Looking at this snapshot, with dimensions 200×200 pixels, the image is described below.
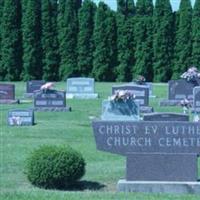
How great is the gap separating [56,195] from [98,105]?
645 inches

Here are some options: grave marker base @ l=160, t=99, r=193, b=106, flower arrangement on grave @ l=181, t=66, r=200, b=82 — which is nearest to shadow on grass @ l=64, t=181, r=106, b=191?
flower arrangement on grave @ l=181, t=66, r=200, b=82

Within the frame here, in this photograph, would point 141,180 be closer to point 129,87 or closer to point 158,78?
point 129,87

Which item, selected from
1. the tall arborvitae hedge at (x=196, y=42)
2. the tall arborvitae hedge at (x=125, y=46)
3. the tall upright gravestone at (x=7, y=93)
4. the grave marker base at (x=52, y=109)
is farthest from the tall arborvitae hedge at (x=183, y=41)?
the grave marker base at (x=52, y=109)

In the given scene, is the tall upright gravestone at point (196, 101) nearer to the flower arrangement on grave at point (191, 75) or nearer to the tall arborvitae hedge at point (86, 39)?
the flower arrangement on grave at point (191, 75)

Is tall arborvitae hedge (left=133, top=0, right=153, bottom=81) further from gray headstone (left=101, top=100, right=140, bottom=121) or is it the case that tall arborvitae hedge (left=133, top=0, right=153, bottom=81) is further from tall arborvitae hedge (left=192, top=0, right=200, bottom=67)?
gray headstone (left=101, top=100, right=140, bottom=121)

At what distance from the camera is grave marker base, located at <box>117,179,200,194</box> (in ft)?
36.7

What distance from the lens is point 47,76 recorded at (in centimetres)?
4356

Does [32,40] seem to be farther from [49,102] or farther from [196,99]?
[196,99]

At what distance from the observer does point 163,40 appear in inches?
1703

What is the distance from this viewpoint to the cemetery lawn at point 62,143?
10.6 meters

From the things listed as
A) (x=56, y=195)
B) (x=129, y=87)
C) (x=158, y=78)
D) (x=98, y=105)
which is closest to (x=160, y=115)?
(x=56, y=195)

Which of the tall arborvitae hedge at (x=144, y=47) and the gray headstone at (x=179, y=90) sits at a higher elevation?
the tall arborvitae hedge at (x=144, y=47)

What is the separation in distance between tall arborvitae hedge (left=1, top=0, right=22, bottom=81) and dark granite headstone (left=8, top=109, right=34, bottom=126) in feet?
77.2

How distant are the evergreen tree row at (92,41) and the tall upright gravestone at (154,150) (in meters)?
31.1
